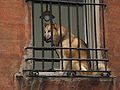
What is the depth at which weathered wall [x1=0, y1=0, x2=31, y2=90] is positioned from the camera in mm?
7824

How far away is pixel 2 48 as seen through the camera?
7.87 metres

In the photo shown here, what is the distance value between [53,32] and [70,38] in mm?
351

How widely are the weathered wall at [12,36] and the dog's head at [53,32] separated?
14.4 inches

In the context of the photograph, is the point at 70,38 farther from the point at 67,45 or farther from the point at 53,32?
the point at 53,32

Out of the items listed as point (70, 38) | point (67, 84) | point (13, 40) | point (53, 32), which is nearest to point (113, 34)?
point (70, 38)

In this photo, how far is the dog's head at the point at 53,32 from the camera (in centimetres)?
826

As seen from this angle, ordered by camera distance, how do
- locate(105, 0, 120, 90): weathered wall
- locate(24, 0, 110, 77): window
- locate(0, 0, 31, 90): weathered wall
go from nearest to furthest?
locate(0, 0, 31, 90): weathered wall < locate(24, 0, 110, 77): window < locate(105, 0, 120, 90): weathered wall

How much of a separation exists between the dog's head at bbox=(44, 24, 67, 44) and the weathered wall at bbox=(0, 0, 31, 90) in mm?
367

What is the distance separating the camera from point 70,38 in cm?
828

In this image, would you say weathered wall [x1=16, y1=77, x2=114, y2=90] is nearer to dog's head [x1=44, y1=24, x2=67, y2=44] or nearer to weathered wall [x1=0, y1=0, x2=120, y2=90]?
weathered wall [x1=0, y1=0, x2=120, y2=90]

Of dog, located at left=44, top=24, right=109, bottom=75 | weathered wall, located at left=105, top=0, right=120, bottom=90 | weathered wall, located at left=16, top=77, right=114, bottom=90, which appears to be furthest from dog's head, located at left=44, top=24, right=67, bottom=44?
weathered wall, located at left=105, top=0, right=120, bottom=90

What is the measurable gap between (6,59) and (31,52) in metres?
0.50

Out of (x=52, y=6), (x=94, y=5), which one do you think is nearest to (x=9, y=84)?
(x=52, y=6)

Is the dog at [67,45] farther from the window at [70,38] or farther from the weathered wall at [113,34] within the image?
the weathered wall at [113,34]
